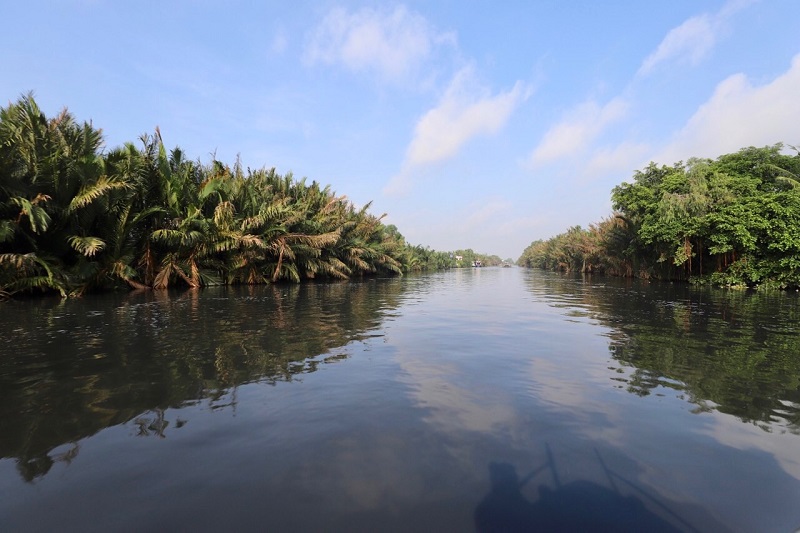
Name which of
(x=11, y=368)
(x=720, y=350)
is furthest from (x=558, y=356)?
(x=11, y=368)

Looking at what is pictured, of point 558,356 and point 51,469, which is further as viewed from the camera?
point 558,356

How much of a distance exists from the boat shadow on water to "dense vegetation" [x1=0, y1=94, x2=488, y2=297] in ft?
51.8

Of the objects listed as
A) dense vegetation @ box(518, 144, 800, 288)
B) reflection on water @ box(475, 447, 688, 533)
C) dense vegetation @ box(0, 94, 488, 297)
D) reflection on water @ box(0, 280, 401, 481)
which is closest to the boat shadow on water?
reflection on water @ box(475, 447, 688, 533)

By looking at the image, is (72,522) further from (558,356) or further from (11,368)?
(558,356)

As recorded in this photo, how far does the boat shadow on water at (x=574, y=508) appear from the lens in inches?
91.5

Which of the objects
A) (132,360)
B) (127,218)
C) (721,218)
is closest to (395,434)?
(132,360)

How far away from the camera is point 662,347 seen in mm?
7262

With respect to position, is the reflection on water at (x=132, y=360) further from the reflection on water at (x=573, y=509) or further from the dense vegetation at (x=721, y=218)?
the dense vegetation at (x=721, y=218)

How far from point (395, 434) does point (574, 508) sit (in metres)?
1.55

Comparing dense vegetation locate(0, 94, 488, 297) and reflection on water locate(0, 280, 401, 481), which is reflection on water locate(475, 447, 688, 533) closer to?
reflection on water locate(0, 280, 401, 481)

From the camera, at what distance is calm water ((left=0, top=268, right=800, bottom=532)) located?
8.01ft

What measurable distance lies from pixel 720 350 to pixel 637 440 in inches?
200

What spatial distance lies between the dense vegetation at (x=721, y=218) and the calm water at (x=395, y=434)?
1998 cm

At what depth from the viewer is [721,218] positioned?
23.6 m
